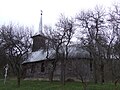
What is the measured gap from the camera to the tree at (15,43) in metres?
39.6

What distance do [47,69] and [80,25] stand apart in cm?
1593

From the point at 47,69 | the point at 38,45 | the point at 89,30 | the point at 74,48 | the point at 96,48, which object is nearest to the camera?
the point at 96,48

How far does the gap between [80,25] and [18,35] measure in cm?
1051

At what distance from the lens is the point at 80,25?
37969mm

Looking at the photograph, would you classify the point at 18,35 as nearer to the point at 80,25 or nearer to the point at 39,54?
the point at 80,25

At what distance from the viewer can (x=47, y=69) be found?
50.8m

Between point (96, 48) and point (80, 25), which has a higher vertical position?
point (80, 25)

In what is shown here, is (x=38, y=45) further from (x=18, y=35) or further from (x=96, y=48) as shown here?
(x=96, y=48)

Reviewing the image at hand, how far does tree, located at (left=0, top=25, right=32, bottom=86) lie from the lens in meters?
39.6

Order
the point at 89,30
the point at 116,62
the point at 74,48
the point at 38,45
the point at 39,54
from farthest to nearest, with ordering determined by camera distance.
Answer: the point at 38,45 → the point at 39,54 → the point at 74,48 → the point at 89,30 → the point at 116,62

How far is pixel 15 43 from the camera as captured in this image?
129 ft

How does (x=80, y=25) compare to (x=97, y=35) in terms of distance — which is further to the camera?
(x=80, y=25)

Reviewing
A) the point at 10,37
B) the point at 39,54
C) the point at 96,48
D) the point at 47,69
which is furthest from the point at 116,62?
the point at 39,54

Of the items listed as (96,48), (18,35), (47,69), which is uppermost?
(18,35)
